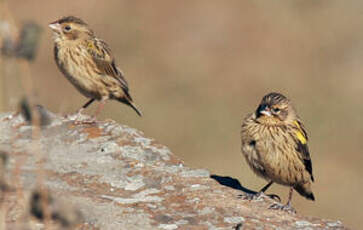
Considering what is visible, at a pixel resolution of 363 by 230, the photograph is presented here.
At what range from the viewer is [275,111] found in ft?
23.4

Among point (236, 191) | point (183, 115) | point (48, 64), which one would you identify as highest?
point (48, 64)

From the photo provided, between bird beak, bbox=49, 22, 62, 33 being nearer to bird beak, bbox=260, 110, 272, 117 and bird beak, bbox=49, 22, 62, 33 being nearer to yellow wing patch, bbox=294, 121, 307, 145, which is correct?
bird beak, bbox=260, 110, 272, 117

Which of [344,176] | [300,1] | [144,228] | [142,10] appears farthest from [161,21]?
[144,228]

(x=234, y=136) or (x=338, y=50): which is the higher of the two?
(x=338, y=50)

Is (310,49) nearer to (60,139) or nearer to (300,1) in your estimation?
(300,1)

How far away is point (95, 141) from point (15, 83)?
1960mm

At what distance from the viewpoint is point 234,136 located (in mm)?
15172

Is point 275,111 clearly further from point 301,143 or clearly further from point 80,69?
point 80,69

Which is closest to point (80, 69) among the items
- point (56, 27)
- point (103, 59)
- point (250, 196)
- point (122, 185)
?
point (103, 59)

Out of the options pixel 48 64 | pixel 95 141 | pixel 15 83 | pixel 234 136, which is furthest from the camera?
pixel 48 64

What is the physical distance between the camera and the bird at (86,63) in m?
8.54

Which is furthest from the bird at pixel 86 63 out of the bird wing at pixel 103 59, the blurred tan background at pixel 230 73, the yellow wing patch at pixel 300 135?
the blurred tan background at pixel 230 73

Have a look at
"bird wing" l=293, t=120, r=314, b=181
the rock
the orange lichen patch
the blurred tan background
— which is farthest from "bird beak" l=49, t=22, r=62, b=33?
the blurred tan background

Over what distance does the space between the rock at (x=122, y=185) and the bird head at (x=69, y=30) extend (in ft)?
6.91
